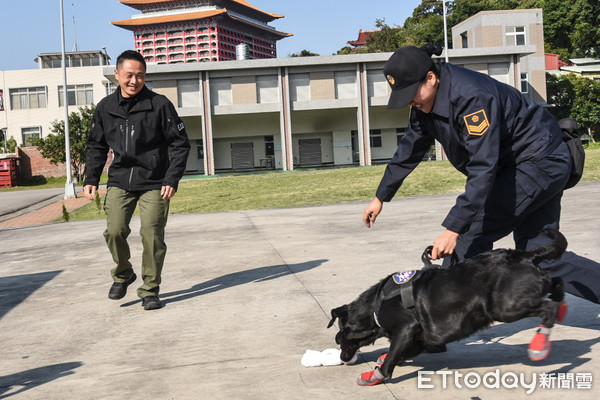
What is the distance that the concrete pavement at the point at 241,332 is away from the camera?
3064mm

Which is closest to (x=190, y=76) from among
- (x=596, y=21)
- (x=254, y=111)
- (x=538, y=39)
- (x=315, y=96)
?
(x=254, y=111)

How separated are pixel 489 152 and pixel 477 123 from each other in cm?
15

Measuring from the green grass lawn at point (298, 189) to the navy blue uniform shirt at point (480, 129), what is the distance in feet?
42.7

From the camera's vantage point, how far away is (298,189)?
20141 mm

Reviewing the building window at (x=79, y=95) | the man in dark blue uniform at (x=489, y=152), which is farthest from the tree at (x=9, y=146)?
the man in dark blue uniform at (x=489, y=152)

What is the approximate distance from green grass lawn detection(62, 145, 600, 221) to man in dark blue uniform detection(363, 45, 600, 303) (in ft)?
42.3

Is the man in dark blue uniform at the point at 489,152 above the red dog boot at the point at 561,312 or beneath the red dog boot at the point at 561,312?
above

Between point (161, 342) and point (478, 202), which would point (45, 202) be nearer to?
point (161, 342)

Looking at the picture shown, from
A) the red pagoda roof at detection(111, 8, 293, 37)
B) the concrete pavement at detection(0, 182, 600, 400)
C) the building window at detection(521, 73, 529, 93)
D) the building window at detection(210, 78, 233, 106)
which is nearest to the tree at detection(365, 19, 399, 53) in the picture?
the building window at detection(521, 73, 529, 93)

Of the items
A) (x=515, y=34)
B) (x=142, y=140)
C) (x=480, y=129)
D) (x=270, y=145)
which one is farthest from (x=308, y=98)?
(x=480, y=129)

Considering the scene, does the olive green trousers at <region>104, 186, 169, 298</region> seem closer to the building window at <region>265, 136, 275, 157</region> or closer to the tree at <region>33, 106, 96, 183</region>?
the tree at <region>33, 106, 96, 183</region>

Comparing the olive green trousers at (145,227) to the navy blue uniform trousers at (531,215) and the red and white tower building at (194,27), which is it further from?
the red and white tower building at (194,27)

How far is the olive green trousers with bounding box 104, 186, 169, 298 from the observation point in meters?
5.10

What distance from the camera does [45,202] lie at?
23891 mm
